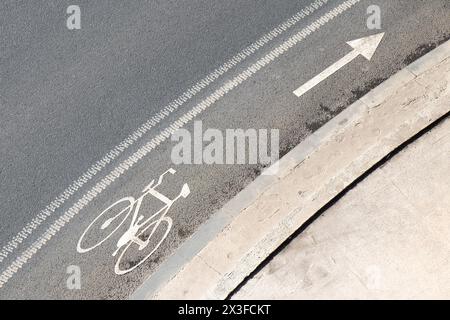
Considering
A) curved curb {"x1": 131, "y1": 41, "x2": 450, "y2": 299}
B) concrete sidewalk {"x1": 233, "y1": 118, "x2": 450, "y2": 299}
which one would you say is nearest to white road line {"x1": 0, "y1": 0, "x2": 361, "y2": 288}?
curved curb {"x1": 131, "y1": 41, "x2": 450, "y2": 299}

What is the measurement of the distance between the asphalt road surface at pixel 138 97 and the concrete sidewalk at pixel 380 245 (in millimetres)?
1030

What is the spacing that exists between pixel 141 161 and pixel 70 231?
1198 mm

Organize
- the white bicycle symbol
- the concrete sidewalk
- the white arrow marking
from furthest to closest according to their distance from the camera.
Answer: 1. the white arrow marking
2. the white bicycle symbol
3. the concrete sidewalk

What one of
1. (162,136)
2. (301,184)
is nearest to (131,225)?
(162,136)

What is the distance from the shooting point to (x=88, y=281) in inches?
299

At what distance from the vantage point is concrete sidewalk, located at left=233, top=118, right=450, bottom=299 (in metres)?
7.43

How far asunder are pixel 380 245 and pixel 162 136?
2952 mm

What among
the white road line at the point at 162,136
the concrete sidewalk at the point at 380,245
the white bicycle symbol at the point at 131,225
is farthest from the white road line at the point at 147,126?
the concrete sidewalk at the point at 380,245

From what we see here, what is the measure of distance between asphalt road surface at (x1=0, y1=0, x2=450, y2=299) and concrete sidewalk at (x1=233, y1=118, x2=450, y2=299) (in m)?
1.03

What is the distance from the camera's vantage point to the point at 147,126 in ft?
26.8

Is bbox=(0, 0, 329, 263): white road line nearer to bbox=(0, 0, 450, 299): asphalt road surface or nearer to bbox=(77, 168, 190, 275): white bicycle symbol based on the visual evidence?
bbox=(0, 0, 450, 299): asphalt road surface

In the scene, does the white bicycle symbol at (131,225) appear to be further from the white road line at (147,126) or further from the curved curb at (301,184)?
the white road line at (147,126)
